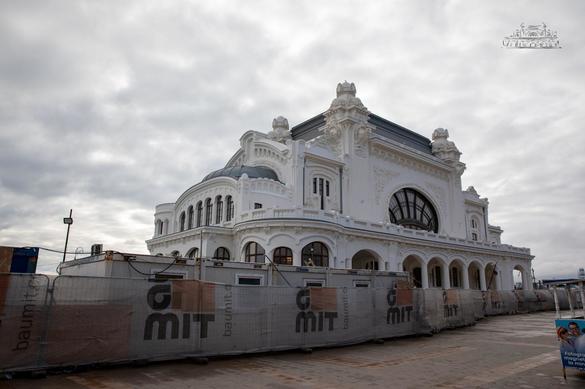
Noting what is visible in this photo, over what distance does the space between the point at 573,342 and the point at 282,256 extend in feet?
65.1

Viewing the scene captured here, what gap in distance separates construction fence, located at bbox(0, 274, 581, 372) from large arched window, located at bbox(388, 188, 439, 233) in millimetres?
25968

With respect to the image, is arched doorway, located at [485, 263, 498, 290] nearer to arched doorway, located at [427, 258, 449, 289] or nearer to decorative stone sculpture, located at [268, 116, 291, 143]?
arched doorway, located at [427, 258, 449, 289]

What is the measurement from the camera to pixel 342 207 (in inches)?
1503

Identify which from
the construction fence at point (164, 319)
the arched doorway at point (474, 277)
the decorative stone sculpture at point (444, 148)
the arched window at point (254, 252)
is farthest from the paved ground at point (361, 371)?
the decorative stone sculpture at point (444, 148)

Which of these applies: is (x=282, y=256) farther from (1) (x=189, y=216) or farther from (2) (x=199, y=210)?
(1) (x=189, y=216)

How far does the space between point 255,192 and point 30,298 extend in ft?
78.5

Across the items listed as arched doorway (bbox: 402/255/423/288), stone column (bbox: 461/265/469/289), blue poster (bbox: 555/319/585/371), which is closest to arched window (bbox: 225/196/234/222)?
arched doorway (bbox: 402/255/423/288)

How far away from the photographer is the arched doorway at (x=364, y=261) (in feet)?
120

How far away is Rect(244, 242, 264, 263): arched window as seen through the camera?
29.5 metres

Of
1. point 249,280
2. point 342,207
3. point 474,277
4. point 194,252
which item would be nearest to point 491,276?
point 474,277

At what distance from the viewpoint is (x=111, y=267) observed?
16344 millimetres

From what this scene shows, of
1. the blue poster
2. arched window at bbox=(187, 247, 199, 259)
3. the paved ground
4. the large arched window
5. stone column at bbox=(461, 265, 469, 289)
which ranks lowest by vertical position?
the paved ground

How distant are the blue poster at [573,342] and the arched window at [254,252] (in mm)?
20514

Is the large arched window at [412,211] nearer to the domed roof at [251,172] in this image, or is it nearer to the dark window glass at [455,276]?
the dark window glass at [455,276]
